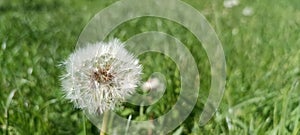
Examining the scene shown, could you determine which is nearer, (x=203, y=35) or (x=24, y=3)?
(x=203, y=35)

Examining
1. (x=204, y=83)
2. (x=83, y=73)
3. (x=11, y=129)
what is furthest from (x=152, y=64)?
(x=83, y=73)

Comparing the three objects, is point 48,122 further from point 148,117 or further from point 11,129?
point 148,117

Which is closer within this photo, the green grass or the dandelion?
the dandelion

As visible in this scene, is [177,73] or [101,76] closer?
[101,76]

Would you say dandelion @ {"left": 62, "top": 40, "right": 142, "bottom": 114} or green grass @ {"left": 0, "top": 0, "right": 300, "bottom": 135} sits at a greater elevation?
green grass @ {"left": 0, "top": 0, "right": 300, "bottom": 135}

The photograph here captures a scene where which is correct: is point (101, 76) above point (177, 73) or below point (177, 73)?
below

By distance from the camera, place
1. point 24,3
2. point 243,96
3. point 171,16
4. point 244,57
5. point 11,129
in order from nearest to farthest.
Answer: point 11,129 → point 243,96 → point 244,57 → point 171,16 → point 24,3
